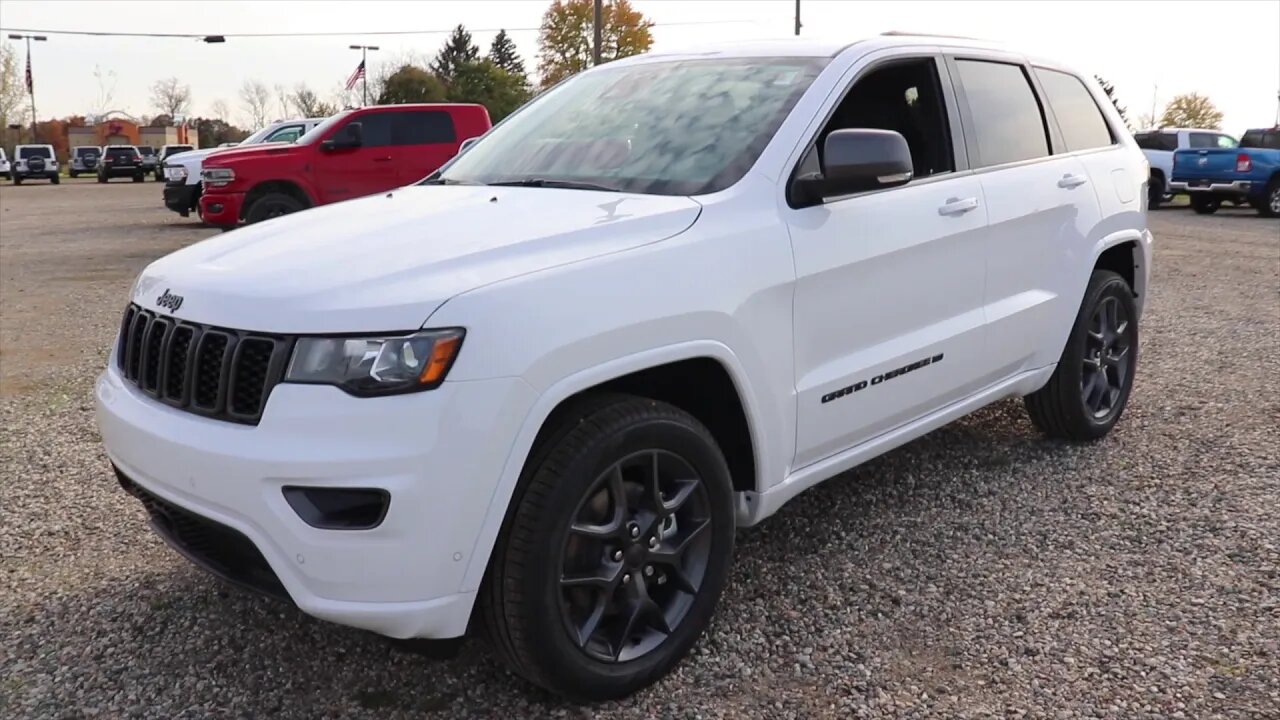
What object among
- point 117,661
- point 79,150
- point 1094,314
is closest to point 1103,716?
point 1094,314

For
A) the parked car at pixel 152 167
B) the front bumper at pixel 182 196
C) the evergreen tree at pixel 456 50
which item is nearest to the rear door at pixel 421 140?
the front bumper at pixel 182 196

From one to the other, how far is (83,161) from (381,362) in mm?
57762

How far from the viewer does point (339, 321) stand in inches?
95.6

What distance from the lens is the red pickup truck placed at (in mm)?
13078

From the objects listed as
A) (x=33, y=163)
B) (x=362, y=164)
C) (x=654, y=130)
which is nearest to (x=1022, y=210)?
(x=654, y=130)

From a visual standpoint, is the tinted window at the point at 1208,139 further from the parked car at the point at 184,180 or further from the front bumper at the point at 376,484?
the front bumper at the point at 376,484

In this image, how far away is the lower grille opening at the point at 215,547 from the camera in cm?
260

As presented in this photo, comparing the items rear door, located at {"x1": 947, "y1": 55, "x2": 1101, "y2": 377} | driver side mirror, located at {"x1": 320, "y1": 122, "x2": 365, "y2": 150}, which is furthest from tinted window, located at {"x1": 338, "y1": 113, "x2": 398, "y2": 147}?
rear door, located at {"x1": 947, "y1": 55, "x2": 1101, "y2": 377}

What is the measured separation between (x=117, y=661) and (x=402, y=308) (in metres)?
1.57

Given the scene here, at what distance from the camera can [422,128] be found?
552 inches

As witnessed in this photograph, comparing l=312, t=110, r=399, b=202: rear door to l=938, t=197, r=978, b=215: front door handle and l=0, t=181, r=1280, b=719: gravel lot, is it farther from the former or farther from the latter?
l=938, t=197, r=978, b=215: front door handle

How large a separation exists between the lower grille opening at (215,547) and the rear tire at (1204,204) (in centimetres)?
2215

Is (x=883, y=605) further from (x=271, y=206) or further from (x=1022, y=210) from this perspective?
(x=271, y=206)

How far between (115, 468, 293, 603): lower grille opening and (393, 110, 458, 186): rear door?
11297mm
